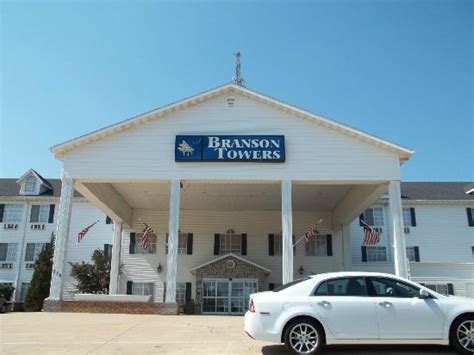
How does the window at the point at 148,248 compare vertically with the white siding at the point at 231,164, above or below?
below

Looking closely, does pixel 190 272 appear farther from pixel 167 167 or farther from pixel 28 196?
pixel 28 196

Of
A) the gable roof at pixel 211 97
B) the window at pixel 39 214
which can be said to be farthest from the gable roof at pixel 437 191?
the window at pixel 39 214

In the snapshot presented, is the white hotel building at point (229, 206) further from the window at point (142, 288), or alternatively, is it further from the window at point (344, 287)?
the window at point (344, 287)

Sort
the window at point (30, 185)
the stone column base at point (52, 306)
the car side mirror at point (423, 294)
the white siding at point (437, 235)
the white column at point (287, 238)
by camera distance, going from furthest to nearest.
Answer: the window at point (30, 185)
the white siding at point (437, 235)
the white column at point (287, 238)
the stone column base at point (52, 306)
the car side mirror at point (423, 294)

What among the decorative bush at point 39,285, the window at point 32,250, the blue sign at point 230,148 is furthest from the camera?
the window at point 32,250

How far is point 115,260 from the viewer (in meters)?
28.1

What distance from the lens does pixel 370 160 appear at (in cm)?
2020

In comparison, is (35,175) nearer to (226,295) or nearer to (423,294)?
(226,295)

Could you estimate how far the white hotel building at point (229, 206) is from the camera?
20062mm

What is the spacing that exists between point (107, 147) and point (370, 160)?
11.7 metres

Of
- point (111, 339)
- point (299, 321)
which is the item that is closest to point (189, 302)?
point (111, 339)

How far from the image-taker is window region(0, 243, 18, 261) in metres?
32.1

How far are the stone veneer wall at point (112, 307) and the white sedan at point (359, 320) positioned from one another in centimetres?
1059

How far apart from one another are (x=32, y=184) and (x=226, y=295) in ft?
55.3
